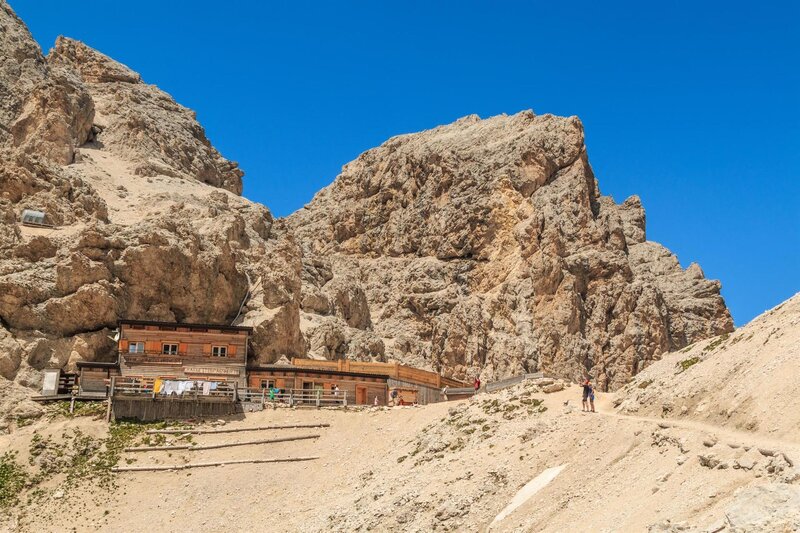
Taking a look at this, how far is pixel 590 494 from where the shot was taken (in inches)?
1228

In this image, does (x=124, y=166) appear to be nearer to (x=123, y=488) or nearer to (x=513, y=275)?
(x=513, y=275)

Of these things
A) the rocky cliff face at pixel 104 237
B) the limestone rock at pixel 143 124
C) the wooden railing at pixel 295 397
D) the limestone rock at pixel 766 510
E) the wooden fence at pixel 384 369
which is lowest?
the limestone rock at pixel 766 510

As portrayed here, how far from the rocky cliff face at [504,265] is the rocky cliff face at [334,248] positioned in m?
0.27

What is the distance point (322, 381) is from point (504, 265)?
172 ft

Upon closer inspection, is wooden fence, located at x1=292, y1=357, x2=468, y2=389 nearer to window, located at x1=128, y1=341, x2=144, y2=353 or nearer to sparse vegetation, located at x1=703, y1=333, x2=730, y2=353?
window, located at x1=128, y1=341, x2=144, y2=353

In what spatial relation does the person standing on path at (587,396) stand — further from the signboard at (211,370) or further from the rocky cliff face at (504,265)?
the rocky cliff face at (504,265)

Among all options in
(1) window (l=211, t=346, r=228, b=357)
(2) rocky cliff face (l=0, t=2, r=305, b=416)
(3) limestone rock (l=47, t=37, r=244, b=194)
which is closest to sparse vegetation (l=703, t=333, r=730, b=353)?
(1) window (l=211, t=346, r=228, b=357)

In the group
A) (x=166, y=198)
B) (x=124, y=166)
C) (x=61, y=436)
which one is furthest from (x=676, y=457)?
(x=124, y=166)

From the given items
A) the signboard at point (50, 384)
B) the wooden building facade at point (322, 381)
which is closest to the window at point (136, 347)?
the signboard at point (50, 384)

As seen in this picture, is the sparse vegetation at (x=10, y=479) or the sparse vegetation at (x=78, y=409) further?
the sparse vegetation at (x=78, y=409)

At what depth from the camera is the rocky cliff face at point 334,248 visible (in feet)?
235

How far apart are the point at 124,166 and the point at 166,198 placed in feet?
58.6

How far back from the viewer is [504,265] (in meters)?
113

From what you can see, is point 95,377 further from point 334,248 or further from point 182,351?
point 334,248
